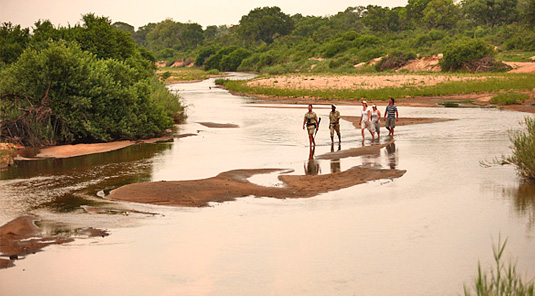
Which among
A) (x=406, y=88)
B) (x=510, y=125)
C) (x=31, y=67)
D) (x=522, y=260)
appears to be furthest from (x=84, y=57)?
(x=406, y=88)

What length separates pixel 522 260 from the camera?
34.0 feet

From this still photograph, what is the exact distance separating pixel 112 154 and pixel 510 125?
18784 mm

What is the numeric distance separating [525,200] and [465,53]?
5931 centimetres

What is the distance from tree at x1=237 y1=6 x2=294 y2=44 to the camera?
15700 cm

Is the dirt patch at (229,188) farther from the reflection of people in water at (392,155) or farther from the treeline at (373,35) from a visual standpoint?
the treeline at (373,35)

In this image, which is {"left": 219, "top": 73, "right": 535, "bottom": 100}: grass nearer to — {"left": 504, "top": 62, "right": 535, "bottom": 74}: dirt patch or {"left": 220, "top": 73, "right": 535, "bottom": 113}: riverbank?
{"left": 220, "top": 73, "right": 535, "bottom": 113}: riverbank

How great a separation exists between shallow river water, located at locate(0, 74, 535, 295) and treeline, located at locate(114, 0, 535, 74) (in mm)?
56629

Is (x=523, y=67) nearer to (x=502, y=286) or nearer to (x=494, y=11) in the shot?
(x=494, y=11)

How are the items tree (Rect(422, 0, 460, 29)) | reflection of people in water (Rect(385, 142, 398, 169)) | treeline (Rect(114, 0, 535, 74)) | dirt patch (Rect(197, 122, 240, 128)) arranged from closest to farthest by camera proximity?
reflection of people in water (Rect(385, 142, 398, 169)), dirt patch (Rect(197, 122, 240, 128)), treeline (Rect(114, 0, 535, 74)), tree (Rect(422, 0, 460, 29))

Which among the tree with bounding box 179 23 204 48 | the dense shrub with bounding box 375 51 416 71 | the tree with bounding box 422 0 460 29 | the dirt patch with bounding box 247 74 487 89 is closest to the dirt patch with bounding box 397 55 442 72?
the dense shrub with bounding box 375 51 416 71

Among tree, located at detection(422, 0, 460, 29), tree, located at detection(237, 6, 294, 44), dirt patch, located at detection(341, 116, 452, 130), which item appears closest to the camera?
dirt patch, located at detection(341, 116, 452, 130)

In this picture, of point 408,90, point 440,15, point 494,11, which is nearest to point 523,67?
point 408,90

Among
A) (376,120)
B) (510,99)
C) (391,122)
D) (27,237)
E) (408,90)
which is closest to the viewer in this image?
(27,237)

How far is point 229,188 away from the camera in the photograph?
652 inches
